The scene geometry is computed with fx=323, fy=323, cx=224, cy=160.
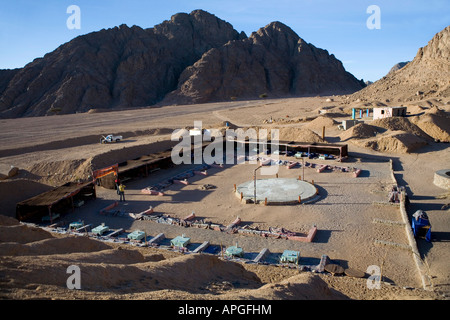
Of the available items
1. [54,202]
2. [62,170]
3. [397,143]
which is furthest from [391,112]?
[54,202]

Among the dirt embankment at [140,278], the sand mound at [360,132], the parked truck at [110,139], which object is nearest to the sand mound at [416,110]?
the sand mound at [360,132]

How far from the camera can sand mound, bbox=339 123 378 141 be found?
113ft

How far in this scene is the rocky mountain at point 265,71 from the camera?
95062mm

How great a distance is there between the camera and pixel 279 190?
2088 cm

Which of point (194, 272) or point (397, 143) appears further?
point (397, 143)

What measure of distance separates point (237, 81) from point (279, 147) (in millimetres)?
70707

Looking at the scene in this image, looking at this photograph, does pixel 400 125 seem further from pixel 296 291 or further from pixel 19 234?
pixel 19 234

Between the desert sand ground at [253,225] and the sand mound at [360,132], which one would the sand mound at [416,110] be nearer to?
the sand mound at [360,132]

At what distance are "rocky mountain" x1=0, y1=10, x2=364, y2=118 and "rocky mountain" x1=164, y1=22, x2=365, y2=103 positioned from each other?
31cm

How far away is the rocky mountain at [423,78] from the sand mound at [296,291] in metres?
64.8

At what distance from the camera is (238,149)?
3444cm

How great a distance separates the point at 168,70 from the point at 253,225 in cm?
9284
